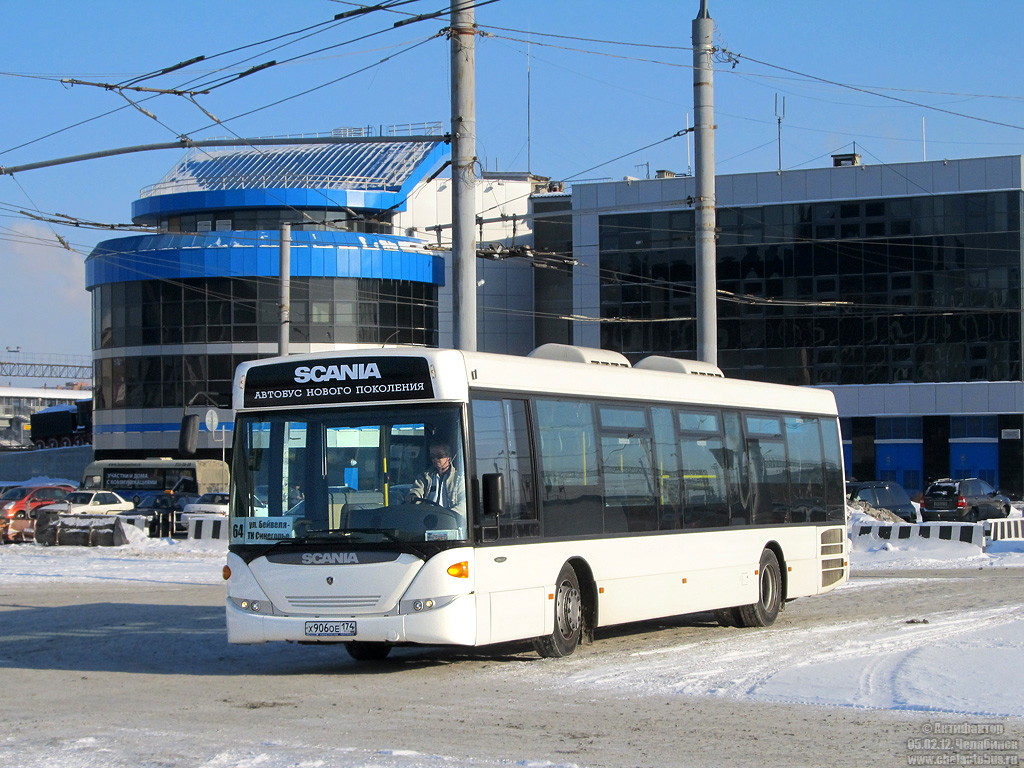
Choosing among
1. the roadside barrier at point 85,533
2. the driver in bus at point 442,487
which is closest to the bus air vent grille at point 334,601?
the driver in bus at point 442,487

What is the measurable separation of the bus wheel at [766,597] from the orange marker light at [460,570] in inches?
211

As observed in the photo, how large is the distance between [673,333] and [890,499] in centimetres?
2808

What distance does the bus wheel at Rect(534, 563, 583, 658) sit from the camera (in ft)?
39.1

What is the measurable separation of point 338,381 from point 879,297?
174 ft

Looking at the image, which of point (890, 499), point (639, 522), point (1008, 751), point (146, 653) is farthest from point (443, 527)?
point (890, 499)

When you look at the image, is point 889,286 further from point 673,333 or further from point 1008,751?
point 1008,751

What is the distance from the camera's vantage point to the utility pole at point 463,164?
1547 centimetres

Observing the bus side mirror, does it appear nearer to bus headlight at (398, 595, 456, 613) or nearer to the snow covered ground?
bus headlight at (398, 595, 456, 613)

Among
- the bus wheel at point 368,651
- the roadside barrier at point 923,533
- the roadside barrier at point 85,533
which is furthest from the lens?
the roadside barrier at point 85,533

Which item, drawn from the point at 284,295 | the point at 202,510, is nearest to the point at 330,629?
the point at 284,295

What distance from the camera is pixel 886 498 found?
3734 centimetres

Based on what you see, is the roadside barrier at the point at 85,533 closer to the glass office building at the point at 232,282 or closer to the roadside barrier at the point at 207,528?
the roadside barrier at the point at 207,528

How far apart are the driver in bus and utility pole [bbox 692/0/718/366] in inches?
376

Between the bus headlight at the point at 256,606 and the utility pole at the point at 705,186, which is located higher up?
the utility pole at the point at 705,186
